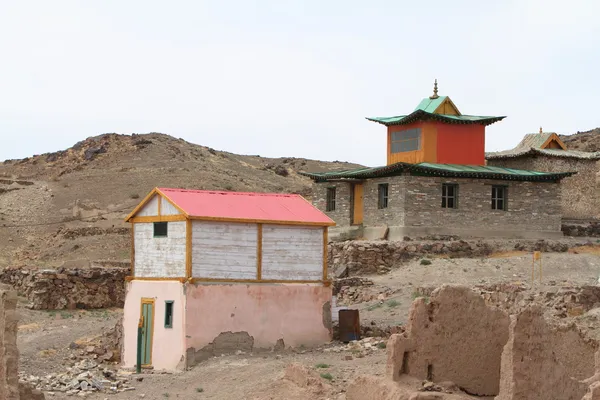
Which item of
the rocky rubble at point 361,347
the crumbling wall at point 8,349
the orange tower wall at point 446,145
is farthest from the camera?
the orange tower wall at point 446,145

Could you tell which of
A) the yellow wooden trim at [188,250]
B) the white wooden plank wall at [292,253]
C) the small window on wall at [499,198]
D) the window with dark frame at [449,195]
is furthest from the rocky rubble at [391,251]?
the yellow wooden trim at [188,250]

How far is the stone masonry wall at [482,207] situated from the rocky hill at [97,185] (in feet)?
55.0

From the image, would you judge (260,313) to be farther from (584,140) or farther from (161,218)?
(584,140)

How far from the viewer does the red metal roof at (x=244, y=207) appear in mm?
23703

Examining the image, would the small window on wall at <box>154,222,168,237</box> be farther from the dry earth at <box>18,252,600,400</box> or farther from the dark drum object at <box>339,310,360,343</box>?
the dark drum object at <box>339,310,360,343</box>

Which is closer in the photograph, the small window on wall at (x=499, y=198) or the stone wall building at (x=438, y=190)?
the stone wall building at (x=438, y=190)

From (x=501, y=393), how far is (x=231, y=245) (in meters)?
12.3

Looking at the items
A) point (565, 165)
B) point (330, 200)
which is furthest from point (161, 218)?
point (565, 165)

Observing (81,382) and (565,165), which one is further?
(565,165)

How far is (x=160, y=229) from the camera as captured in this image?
2448 centimetres

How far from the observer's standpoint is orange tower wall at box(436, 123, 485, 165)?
133 ft

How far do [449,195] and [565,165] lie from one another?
906 centimetres

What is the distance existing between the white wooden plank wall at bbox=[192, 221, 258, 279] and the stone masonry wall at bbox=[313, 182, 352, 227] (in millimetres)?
17267

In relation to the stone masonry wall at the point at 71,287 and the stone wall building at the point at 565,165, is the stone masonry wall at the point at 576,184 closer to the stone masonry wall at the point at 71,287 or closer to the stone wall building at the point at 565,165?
the stone wall building at the point at 565,165
